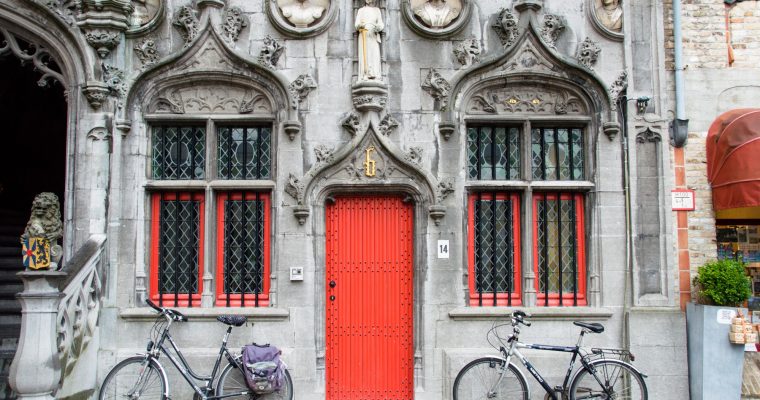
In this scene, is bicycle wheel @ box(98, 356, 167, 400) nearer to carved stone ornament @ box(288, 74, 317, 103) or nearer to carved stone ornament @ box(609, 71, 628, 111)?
carved stone ornament @ box(288, 74, 317, 103)

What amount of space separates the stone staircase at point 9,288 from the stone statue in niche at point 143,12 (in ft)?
13.6

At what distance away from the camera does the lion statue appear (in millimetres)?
7625

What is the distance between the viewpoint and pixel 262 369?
7.68m

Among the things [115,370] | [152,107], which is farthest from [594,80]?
[115,370]

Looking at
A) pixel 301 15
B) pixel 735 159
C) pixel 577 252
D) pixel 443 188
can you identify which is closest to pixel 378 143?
pixel 443 188

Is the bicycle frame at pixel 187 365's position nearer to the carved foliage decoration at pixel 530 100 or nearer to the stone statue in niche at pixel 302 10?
the stone statue in niche at pixel 302 10

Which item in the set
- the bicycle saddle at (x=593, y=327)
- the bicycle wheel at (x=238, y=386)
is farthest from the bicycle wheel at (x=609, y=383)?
the bicycle wheel at (x=238, y=386)

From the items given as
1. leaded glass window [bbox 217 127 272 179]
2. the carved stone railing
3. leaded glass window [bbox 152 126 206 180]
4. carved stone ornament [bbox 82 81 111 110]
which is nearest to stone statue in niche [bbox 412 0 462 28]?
leaded glass window [bbox 217 127 272 179]

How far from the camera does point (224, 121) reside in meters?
8.83

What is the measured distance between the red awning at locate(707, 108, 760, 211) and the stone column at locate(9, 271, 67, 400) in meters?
7.71

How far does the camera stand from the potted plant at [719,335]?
8.08 m

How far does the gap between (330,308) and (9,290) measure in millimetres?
4765

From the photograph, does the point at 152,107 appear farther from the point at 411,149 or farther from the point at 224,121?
the point at 411,149

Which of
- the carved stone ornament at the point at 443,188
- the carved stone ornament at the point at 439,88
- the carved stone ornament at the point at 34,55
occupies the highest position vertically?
the carved stone ornament at the point at 34,55
